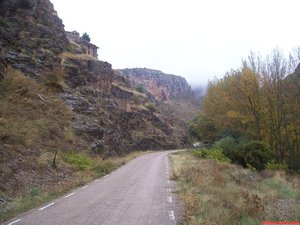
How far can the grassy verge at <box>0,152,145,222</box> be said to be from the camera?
1298cm

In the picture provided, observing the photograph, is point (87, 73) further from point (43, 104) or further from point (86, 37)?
point (86, 37)

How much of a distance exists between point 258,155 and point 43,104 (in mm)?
17729

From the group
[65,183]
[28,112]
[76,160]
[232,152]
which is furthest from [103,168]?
[232,152]

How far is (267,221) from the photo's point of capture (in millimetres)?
9430

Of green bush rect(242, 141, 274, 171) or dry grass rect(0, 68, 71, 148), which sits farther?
green bush rect(242, 141, 274, 171)

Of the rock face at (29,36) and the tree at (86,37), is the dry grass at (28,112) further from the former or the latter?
the tree at (86,37)

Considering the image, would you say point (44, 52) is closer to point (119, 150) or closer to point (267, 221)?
point (119, 150)

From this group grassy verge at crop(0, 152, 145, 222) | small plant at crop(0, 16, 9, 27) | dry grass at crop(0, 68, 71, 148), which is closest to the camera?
grassy verge at crop(0, 152, 145, 222)

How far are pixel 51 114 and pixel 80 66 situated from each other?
1461cm

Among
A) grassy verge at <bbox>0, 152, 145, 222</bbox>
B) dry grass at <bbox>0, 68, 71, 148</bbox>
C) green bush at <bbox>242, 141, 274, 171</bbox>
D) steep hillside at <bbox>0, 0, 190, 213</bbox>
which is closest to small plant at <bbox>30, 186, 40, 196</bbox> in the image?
grassy verge at <bbox>0, 152, 145, 222</bbox>

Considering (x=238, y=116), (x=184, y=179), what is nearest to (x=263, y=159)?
(x=238, y=116)

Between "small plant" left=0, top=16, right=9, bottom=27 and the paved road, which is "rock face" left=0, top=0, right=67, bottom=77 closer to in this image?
"small plant" left=0, top=16, right=9, bottom=27

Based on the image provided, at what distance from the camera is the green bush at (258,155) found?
32906 mm

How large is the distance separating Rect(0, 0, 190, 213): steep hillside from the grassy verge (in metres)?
0.29
